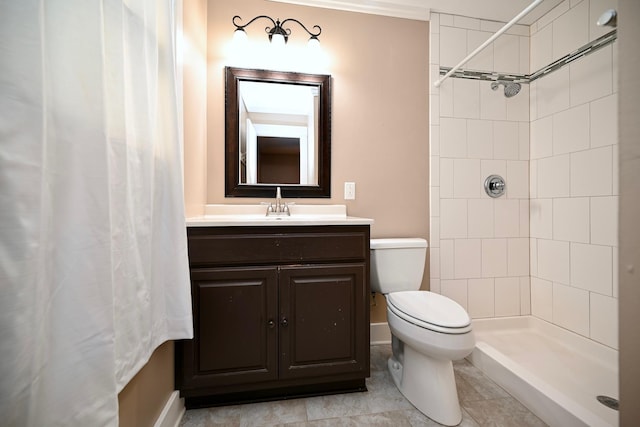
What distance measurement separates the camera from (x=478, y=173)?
1930 mm

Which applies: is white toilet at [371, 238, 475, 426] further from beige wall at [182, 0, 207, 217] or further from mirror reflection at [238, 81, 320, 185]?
beige wall at [182, 0, 207, 217]

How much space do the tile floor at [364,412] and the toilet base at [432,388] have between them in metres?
0.04

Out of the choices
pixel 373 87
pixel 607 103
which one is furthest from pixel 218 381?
pixel 607 103

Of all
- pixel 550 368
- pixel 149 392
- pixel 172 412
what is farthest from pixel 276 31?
pixel 550 368

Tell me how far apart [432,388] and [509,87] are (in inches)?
80.3

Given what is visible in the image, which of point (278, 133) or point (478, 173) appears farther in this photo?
point (478, 173)

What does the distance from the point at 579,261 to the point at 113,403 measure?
2380 millimetres

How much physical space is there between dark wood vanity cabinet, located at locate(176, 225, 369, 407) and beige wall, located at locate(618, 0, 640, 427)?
0.88 meters

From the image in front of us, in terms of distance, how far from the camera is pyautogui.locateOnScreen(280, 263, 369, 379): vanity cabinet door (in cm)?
125

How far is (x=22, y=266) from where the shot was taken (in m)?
0.39

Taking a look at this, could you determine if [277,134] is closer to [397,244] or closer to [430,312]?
[397,244]

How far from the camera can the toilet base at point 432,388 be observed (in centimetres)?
118

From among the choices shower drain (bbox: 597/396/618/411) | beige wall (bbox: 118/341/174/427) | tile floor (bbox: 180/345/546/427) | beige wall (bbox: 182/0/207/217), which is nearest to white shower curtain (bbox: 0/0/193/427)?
beige wall (bbox: 118/341/174/427)

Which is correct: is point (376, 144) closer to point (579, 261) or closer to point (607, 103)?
point (607, 103)
